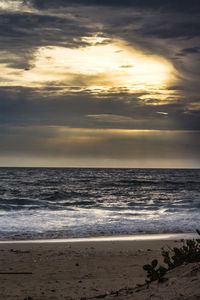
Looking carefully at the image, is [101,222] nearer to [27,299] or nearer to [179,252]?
[27,299]

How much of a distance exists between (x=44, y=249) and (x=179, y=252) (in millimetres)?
6102

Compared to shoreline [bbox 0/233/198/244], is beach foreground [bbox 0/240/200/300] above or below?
below

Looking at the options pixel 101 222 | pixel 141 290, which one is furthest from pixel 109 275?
pixel 101 222

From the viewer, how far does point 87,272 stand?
24.2 ft

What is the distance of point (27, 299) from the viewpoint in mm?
5496

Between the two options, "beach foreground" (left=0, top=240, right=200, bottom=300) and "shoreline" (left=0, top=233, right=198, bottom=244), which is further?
"shoreline" (left=0, top=233, right=198, bottom=244)

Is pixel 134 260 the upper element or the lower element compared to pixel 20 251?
lower

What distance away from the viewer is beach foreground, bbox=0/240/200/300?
11.7 feet

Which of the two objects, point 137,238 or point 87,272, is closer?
point 87,272

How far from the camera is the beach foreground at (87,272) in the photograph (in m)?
3.56

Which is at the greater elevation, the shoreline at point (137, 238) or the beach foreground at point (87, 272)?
the shoreline at point (137, 238)

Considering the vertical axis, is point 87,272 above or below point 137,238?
below

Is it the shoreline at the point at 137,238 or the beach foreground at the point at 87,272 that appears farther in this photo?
the shoreline at the point at 137,238

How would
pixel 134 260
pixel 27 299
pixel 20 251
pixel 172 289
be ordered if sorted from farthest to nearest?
pixel 20 251 → pixel 134 260 → pixel 27 299 → pixel 172 289
